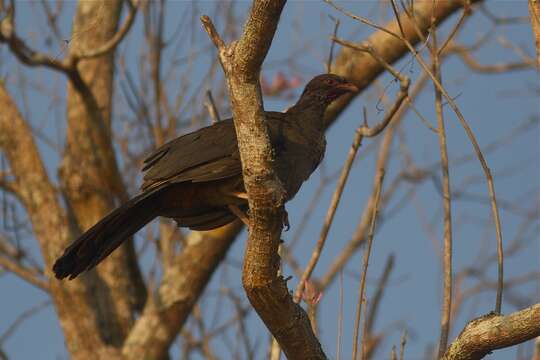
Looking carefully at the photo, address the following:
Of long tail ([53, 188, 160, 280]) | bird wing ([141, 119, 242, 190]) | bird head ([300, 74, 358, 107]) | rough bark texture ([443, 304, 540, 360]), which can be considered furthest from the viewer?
bird head ([300, 74, 358, 107])

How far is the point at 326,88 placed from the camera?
5477 millimetres

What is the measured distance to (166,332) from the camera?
23.9 ft

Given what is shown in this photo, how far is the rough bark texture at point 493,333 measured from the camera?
3094 millimetres

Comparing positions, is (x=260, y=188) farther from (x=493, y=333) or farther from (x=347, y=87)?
(x=347, y=87)

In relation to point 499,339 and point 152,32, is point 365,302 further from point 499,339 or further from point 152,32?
point 152,32

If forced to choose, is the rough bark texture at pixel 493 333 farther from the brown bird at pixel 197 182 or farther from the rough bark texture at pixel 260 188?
the brown bird at pixel 197 182

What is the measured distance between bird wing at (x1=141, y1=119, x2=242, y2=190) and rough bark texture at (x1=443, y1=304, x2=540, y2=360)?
1.57 m

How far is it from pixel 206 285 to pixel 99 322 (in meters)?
0.92

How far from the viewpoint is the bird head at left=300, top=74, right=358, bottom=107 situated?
543 centimetres

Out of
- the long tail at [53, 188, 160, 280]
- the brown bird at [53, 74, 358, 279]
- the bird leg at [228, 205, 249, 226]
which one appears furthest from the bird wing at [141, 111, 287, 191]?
the bird leg at [228, 205, 249, 226]

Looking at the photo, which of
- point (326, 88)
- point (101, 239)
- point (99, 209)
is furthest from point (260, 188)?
point (99, 209)

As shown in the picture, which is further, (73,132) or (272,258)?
(73,132)

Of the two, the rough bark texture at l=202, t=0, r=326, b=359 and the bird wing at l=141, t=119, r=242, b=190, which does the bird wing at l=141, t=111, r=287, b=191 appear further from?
the rough bark texture at l=202, t=0, r=326, b=359

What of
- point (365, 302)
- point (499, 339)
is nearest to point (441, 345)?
point (365, 302)
